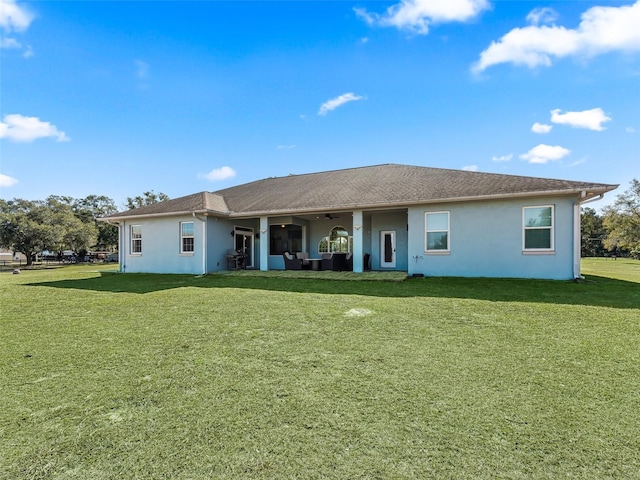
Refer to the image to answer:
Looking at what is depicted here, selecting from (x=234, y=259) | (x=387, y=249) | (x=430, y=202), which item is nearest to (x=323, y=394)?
(x=430, y=202)

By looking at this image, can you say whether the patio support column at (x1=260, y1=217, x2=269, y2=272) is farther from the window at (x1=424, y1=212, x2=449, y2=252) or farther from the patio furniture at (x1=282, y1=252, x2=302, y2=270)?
the window at (x1=424, y1=212, x2=449, y2=252)

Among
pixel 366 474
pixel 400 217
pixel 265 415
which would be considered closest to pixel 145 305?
pixel 265 415

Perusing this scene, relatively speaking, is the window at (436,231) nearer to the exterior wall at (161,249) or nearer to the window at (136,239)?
the exterior wall at (161,249)

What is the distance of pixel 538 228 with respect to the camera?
10.5m

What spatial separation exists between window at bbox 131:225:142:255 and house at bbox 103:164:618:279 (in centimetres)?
6

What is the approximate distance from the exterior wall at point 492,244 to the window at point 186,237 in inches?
366

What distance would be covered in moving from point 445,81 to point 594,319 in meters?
11.0

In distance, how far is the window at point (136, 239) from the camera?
52.5 feet

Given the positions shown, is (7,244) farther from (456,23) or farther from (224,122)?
(456,23)

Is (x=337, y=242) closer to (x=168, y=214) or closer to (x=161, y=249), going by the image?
(x=168, y=214)

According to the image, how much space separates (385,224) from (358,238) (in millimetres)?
2201

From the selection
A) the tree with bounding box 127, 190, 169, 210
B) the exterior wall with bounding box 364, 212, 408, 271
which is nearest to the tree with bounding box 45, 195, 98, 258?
the tree with bounding box 127, 190, 169, 210

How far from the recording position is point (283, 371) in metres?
3.63

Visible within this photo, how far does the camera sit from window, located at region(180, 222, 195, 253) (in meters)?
14.6
